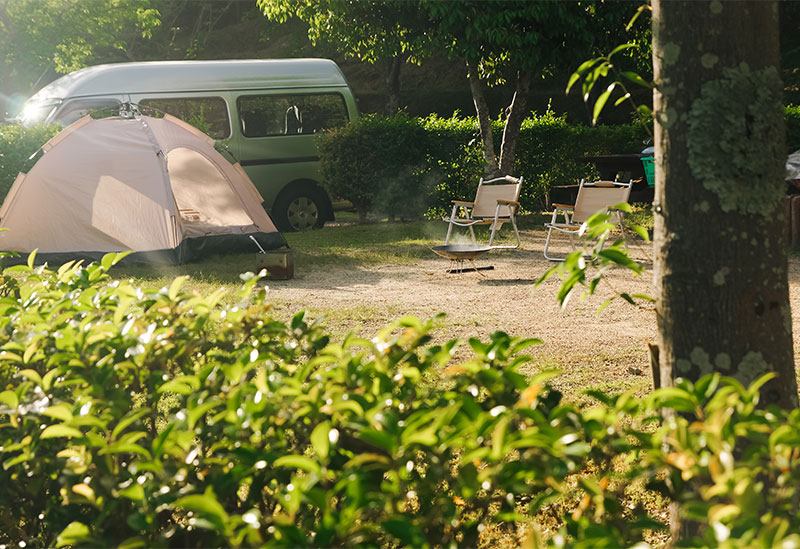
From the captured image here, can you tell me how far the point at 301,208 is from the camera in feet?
43.9

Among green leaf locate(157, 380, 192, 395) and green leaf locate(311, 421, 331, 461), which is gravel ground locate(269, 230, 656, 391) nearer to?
green leaf locate(157, 380, 192, 395)

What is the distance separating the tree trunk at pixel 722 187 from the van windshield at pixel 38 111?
36.9ft

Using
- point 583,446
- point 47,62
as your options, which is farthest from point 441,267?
point 47,62

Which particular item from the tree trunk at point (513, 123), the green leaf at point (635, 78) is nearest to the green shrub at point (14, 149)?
the tree trunk at point (513, 123)

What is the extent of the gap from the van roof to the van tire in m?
1.56

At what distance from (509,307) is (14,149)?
657cm

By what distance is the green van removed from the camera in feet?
39.6

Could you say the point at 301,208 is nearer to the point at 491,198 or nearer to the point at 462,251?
the point at 491,198

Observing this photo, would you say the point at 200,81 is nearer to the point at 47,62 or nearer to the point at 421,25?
the point at 421,25

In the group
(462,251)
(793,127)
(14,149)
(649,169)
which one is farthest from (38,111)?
(793,127)

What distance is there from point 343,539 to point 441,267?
806 centimetres

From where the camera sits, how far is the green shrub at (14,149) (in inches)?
409

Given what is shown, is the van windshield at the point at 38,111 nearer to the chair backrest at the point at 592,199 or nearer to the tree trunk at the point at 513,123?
the tree trunk at the point at 513,123

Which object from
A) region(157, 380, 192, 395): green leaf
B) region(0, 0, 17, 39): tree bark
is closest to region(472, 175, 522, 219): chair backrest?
region(157, 380, 192, 395): green leaf
